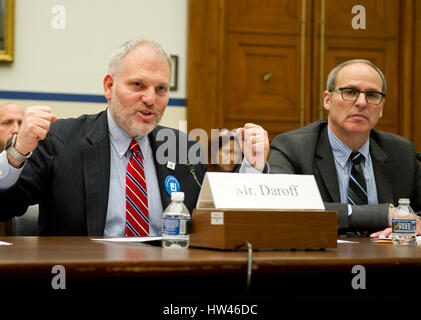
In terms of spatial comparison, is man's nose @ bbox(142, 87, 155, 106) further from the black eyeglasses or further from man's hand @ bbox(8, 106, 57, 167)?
the black eyeglasses

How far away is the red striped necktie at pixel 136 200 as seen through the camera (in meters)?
2.20

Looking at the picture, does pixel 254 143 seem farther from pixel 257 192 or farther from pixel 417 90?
pixel 417 90

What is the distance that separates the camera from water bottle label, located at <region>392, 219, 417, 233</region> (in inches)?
72.8

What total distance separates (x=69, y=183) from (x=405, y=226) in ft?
4.05

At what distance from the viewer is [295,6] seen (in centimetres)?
514

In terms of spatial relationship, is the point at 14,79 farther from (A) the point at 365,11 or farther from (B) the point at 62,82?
(A) the point at 365,11

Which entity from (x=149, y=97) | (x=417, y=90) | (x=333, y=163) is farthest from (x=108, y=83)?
(x=417, y=90)

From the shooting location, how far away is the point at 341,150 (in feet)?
9.18

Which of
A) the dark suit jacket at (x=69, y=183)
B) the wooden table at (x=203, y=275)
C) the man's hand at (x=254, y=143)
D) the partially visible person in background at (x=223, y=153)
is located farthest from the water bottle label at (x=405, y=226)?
the partially visible person in background at (x=223, y=153)

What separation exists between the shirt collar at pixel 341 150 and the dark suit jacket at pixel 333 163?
0.11ft

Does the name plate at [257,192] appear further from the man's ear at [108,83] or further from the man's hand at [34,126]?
the man's ear at [108,83]

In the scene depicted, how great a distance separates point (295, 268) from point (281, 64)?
13.4 feet

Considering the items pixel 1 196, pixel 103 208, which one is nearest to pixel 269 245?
pixel 103 208

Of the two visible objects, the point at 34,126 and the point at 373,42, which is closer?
the point at 34,126
